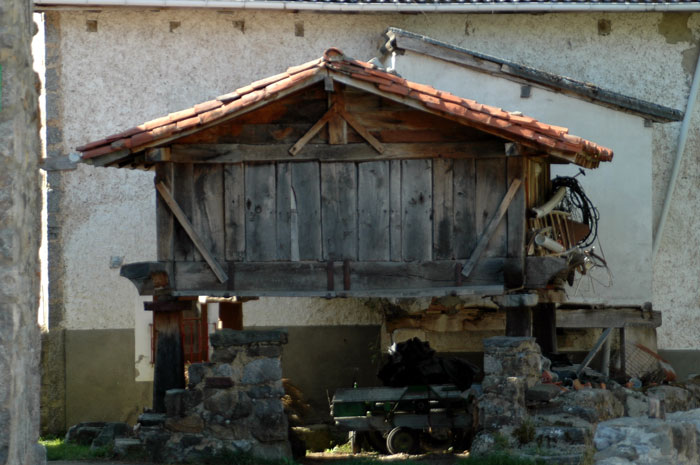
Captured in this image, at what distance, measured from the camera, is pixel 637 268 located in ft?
44.6

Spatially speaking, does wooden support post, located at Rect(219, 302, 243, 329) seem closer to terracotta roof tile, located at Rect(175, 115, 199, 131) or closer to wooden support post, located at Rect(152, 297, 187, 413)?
wooden support post, located at Rect(152, 297, 187, 413)

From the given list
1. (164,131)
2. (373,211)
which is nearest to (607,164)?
(373,211)

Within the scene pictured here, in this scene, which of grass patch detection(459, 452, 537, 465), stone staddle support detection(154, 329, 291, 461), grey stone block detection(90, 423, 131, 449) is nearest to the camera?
A: grass patch detection(459, 452, 537, 465)

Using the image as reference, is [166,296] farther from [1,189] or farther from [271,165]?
[1,189]

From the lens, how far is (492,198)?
10148 millimetres

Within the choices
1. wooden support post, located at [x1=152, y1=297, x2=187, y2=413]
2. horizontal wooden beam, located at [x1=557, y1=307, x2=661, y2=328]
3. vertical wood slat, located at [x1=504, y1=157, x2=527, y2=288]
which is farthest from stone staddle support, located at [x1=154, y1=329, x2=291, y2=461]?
horizontal wooden beam, located at [x1=557, y1=307, x2=661, y2=328]

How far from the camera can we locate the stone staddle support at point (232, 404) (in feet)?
31.5

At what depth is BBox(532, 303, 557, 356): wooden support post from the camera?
43.1 feet

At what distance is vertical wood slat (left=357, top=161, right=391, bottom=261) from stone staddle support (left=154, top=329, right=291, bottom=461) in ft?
3.84

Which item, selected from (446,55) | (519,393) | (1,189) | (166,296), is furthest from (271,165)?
(1,189)

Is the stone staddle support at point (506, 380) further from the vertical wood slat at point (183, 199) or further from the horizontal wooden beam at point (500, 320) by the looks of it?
the horizontal wooden beam at point (500, 320)

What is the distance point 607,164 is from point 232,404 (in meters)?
6.18

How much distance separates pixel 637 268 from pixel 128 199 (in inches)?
260

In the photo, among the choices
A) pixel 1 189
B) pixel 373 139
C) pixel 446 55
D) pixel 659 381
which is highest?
pixel 446 55
